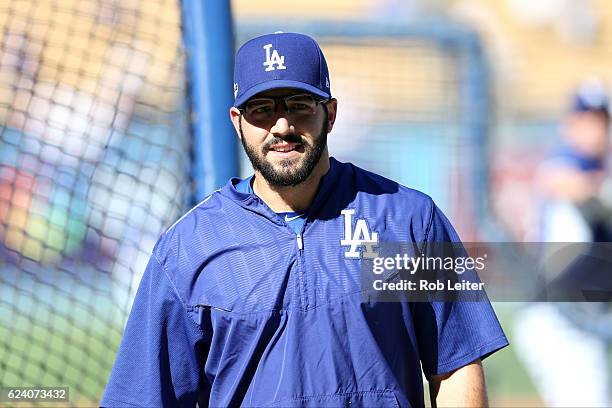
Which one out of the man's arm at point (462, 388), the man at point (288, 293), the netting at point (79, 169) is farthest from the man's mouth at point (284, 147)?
the netting at point (79, 169)

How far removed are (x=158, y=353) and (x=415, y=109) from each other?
5176mm

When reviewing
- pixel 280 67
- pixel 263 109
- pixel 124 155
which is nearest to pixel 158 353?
pixel 263 109

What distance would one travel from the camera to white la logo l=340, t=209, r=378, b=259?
2758 mm

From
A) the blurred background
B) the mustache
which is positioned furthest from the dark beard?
the blurred background

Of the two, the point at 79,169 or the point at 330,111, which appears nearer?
the point at 330,111

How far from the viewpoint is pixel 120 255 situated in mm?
4348

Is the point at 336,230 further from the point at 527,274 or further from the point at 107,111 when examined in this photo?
the point at 527,274

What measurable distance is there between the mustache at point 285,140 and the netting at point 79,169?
38.6 inches

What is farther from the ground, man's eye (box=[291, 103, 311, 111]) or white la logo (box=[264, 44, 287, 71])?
white la logo (box=[264, 44, 287, 71])

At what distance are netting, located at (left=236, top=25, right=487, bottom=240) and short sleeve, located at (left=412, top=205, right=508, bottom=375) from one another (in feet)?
14.2

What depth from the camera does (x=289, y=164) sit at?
2.75 meters

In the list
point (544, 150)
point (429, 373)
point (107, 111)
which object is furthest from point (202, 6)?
point (544, 150)

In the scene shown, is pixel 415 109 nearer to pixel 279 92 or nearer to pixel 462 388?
pixel 279 92

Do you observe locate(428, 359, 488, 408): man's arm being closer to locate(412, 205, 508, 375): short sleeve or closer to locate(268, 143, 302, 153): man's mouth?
locate(412, 205, 508, 375): short sleeve
